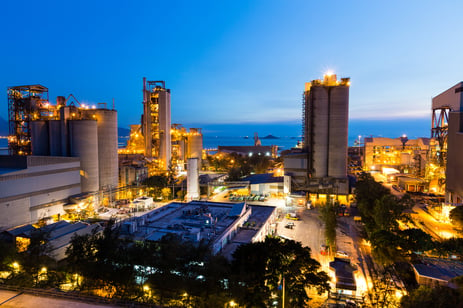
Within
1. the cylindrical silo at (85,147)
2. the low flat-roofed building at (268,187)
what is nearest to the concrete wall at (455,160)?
the low flat-roofed building at (268,187)

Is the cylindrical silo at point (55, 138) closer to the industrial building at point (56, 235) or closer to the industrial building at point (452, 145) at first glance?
the industrial building at point (56, 235)

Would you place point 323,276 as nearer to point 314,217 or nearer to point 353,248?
point 353,248

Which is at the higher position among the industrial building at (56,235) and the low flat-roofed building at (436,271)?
the industrial building at (56,235)

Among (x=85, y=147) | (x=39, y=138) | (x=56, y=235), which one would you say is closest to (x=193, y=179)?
(x=85, y=147)

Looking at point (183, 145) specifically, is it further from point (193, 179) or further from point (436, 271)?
point (436, 271)

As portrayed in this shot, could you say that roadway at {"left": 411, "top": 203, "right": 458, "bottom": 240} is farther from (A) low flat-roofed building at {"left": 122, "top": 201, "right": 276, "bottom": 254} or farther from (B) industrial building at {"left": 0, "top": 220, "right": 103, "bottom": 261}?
(B) industrial building at {"left": 0, "top": 220, "right": 103, "bottom": 261}

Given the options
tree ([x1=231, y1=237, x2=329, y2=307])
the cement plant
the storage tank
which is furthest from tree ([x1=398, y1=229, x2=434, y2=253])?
the storage tank
